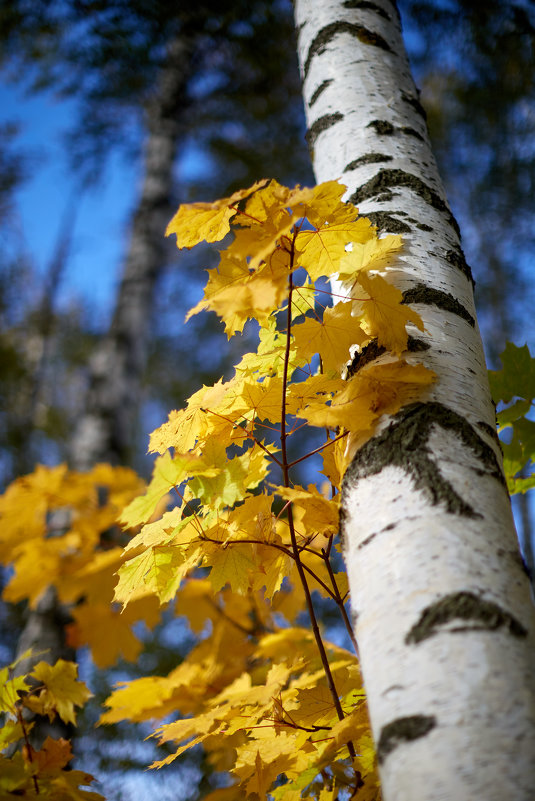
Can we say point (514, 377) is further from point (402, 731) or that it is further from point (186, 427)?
point (402, 731)

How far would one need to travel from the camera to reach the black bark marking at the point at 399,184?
890 millimetres

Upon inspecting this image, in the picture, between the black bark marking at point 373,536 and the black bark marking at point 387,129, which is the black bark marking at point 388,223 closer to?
the black bark marking at point 387,129

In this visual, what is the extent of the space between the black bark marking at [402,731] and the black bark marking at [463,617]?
0.06 meters

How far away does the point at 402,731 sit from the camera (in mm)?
439

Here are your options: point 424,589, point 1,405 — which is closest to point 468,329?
point 424,589

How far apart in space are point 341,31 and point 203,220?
75cm

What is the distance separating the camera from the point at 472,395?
0.67 m

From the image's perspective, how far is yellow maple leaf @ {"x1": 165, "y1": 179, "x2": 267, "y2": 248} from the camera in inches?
27.3

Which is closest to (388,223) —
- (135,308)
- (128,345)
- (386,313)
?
(386,313)

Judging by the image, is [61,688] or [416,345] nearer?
[416,345]

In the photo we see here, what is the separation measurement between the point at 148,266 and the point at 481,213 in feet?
9.53

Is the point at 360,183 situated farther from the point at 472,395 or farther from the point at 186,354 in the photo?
the point at 186,354

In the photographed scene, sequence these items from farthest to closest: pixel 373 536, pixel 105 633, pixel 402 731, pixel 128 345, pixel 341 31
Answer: pixel 128 345 < pixel 105 633 < pixel 341 31 < pixel 373 536 < pixel 402 731

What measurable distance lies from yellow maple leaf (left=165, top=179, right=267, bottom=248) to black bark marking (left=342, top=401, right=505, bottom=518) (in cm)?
36
